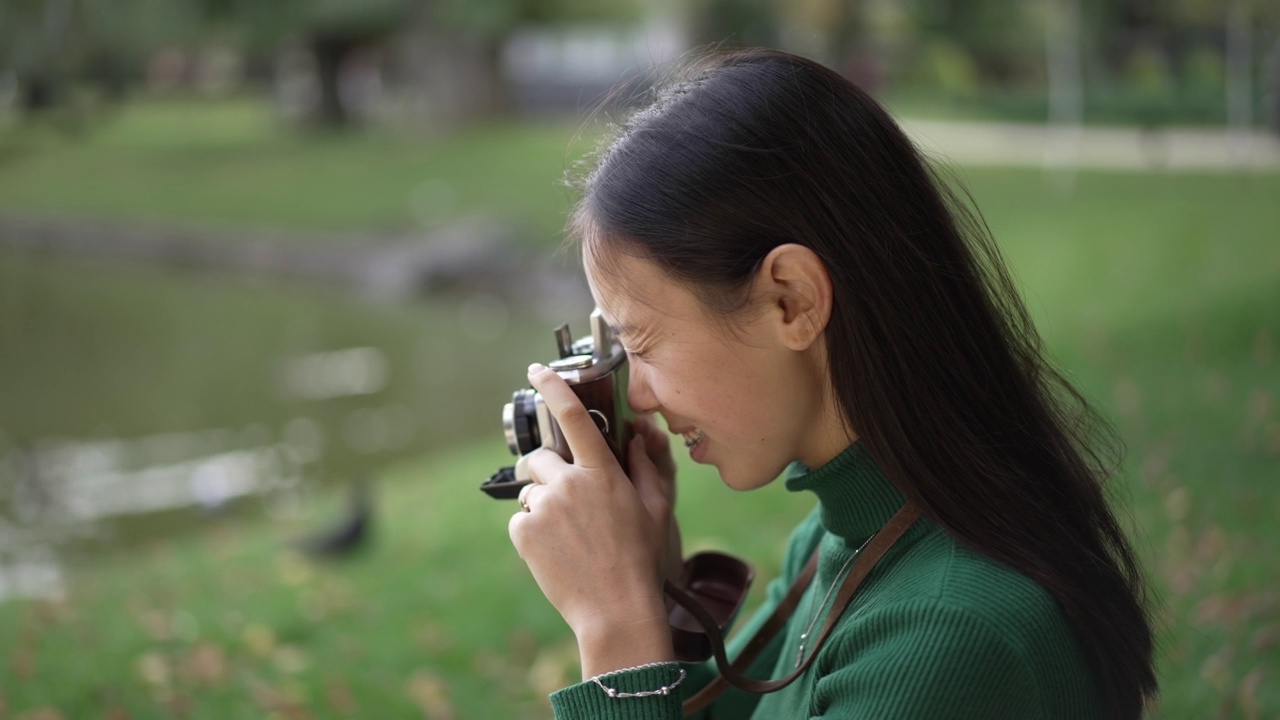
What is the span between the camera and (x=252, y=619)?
4141 mm

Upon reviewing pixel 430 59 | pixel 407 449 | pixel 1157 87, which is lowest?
pixel 407 449

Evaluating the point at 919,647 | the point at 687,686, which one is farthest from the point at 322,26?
the point at 919,647

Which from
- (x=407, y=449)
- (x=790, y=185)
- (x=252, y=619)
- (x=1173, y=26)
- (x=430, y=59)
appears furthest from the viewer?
(x=430, y=59)

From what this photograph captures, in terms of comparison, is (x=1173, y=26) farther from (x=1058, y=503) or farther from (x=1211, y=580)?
(x=1058, y=503)

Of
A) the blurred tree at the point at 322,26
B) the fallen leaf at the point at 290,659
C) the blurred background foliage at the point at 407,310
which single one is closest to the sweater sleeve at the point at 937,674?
the blurred background foliage at the point at 407,310

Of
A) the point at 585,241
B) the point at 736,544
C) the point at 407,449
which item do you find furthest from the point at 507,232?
the point at 585,241

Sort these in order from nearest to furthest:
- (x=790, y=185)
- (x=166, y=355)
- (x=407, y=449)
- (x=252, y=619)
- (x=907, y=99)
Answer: (x=790, y=185) → (x=252, y=619) → (x=407, y=449) → (x=166, y=355) → (x=907, y=99)

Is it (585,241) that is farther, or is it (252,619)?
(252,619)

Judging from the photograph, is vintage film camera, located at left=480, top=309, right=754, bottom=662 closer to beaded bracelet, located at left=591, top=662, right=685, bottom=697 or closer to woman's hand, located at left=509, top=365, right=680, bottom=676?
woman's hand, located at left=509, top=365, right=680, bottom=676

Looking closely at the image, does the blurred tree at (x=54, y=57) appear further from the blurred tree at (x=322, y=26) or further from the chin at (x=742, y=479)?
the blurred tree at (x=322, y=26)

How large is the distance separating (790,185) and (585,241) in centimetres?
26

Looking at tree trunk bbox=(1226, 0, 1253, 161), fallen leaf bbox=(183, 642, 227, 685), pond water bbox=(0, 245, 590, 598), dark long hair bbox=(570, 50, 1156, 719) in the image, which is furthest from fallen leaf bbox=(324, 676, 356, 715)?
tree trunk bbox=(1226, 0, 1253, 161)

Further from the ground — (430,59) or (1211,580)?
(430,59)

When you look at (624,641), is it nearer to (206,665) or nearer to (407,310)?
(206,665)
